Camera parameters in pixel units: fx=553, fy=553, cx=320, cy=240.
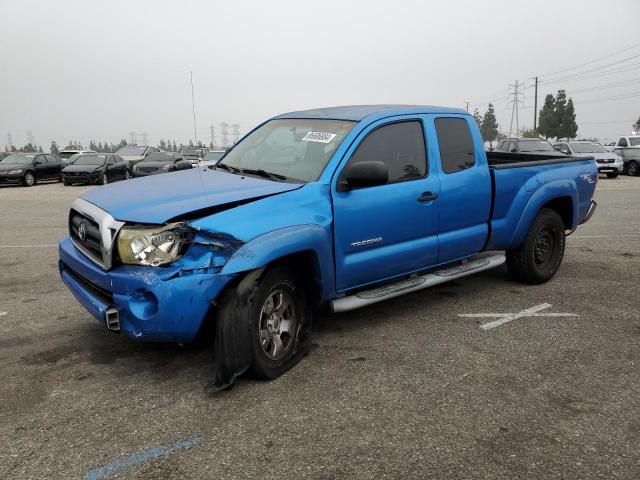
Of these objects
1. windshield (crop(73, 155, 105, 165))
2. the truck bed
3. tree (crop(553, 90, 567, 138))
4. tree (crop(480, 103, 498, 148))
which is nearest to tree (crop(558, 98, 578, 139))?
tree (crop(553, 90, 567, 138))

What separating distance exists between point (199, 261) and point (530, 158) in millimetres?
4607

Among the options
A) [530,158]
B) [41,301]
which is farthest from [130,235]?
[530,158]

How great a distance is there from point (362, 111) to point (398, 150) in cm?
47

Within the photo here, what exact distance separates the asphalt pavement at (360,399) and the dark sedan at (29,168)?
19.6 m

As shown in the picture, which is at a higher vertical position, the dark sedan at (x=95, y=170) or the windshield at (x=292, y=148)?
the windshield at (x=292, y=148)

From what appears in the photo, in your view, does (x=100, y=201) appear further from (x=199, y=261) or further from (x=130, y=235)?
(x=199, y=261)

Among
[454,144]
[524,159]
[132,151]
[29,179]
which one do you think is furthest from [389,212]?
[132,151]

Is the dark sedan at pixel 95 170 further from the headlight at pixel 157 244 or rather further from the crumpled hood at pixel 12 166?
the headlight at pixel 157 244

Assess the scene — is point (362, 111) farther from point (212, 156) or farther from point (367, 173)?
point (212, 156)

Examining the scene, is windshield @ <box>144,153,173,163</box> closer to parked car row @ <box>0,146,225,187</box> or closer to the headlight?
parked car row @ <box>0,146,225,187</box>

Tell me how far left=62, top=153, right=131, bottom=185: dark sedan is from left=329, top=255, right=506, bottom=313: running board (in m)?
19.7

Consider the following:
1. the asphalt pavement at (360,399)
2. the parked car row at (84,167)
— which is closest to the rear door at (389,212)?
the asphalt pavement at (360,399)

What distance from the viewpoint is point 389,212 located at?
4.26m

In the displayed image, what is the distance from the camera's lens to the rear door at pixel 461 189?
4.75 metres
